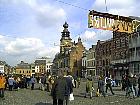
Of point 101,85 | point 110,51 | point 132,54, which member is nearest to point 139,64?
point 132,54

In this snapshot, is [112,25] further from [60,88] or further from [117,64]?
[117,64]

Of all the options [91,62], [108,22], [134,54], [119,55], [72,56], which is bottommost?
[108,22]

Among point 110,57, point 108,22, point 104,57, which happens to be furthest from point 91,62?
point 108,22

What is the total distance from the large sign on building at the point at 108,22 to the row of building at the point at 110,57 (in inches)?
1189

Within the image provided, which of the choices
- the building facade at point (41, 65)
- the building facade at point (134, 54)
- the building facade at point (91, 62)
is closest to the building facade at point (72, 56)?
the building facade at point (91, 62)

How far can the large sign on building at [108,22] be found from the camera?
18.8m

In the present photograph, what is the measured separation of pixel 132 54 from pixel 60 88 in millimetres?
50293

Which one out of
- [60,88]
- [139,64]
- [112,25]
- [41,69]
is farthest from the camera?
[41,69]

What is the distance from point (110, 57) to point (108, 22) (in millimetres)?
60225

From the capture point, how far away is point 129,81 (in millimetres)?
24094

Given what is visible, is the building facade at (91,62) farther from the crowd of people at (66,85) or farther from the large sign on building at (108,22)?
the large sign on building at (108,22)

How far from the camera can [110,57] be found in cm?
7912

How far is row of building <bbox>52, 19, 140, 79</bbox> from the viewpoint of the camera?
6027cm

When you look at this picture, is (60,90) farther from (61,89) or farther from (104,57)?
(104,57)
